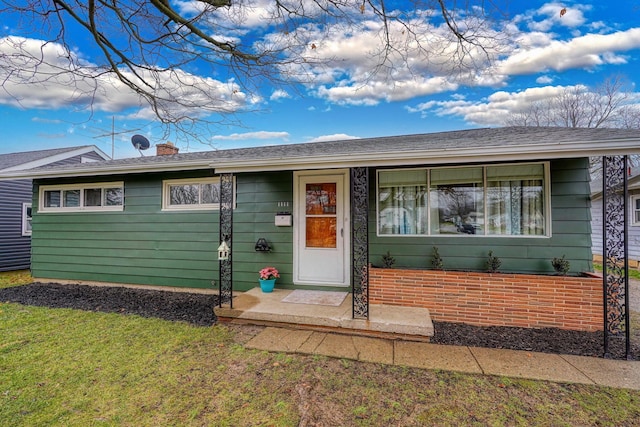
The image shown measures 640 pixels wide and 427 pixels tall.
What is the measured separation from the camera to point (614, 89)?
15.2 meters

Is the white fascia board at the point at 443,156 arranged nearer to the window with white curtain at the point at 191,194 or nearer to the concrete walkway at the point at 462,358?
the window with white curtain at the point at 191,194

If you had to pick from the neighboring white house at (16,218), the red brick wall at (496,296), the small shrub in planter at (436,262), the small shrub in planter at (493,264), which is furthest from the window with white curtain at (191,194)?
the neighboring white house at (16,218)

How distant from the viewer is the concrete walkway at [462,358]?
283cm

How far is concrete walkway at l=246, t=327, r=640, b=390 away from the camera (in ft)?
9.29

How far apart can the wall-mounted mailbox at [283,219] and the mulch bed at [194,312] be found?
1727mm

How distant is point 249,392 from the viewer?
8.37ft

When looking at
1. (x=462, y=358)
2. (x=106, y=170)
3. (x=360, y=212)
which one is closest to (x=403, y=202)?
(x=360, y=212)

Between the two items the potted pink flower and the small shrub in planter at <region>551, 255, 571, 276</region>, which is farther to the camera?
the potted pink flower

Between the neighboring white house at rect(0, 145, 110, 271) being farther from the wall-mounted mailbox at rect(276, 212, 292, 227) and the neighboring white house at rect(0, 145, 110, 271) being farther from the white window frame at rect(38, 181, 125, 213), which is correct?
the wall-mounted mailbox at rect(276, 212, 292, 227)

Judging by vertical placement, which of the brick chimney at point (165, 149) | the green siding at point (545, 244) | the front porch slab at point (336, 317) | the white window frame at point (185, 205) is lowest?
the front porch slab at point (336, 317)

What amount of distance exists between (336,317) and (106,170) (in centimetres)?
540

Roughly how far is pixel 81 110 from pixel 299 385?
15.6ft

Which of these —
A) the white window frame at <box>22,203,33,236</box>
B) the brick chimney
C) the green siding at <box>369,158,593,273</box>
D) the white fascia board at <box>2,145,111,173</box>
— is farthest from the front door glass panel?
the white window frame at <box>22,203,33,236</box>

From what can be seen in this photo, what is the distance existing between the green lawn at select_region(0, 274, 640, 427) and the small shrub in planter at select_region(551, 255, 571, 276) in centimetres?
177
